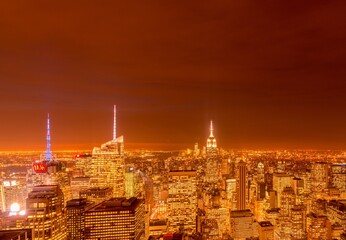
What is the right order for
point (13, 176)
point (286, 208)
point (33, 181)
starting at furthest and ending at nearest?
point (286, 208)
point (33, 181)
point (13, 176)

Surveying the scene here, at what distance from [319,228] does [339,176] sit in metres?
7.82

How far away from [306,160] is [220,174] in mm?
6077

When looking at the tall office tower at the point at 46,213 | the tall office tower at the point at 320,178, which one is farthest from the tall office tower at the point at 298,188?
the tall office tower at the point at 46,213

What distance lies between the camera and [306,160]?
22938 millimetres

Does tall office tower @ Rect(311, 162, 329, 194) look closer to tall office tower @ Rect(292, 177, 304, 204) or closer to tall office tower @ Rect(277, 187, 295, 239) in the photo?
tall office tower @ Rect(292, 177, 304, 204)

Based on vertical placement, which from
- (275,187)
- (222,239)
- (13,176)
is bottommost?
(222,239)

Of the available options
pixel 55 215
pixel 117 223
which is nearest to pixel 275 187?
pixel 117 223

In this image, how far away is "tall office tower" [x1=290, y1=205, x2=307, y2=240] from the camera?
16.7m

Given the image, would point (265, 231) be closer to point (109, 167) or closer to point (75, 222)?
point (75, 222)

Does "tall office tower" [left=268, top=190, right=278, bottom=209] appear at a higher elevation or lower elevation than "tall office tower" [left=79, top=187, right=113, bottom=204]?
lower

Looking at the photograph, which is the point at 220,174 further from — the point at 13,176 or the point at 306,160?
the point at 13,176

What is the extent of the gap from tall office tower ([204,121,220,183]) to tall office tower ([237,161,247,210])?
2.41 meters

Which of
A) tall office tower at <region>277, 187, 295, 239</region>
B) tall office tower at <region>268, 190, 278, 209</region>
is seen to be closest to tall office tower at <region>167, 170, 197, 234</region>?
tall office tower at <region>277, 187, 295, 239</region>

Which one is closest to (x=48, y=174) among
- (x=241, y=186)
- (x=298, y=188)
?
(x=241, y=186)
